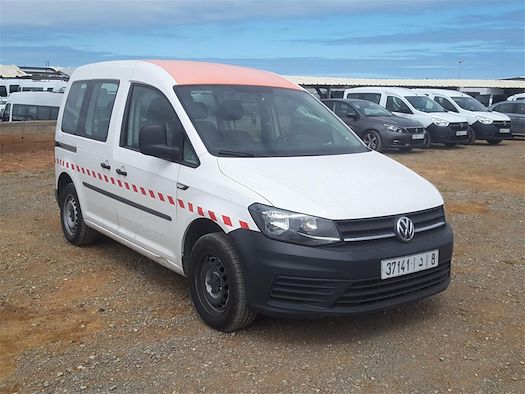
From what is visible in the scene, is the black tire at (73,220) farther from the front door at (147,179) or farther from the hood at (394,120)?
the hood at (394,120)

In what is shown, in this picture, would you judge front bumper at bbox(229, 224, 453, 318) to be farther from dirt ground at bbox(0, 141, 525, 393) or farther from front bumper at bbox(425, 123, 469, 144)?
front bumper at bbox(425, 123, 469, 144)

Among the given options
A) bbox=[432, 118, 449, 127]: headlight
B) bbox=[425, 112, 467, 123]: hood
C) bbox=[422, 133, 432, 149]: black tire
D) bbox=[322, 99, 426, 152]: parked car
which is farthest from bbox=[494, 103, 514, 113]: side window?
bbox=[322, 99, 426, 152]: parked car

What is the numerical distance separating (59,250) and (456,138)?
14.3 meters

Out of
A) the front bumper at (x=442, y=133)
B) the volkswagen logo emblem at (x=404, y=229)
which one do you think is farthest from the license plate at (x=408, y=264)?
the front bumper at (x=442, y=133)

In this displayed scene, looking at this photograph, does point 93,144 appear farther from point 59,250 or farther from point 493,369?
point 493,369

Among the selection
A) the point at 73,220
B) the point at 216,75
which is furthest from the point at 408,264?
the point at 73,220

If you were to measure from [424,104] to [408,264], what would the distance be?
15.8 meters

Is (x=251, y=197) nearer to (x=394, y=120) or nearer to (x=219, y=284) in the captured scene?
(x=219, y=284)

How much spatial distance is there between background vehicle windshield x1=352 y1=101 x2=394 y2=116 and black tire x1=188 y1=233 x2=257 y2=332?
42.7 ft

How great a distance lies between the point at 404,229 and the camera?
3928 millimetres

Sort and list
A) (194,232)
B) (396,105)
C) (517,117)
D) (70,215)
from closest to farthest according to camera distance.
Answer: (194,232)
(70,215)
(396,105)
(517,117)

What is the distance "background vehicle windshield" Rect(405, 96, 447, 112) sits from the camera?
18.5 m

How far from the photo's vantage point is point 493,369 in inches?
147

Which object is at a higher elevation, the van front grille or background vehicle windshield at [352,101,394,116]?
background vehicle windshield at [352,101,394,116]
